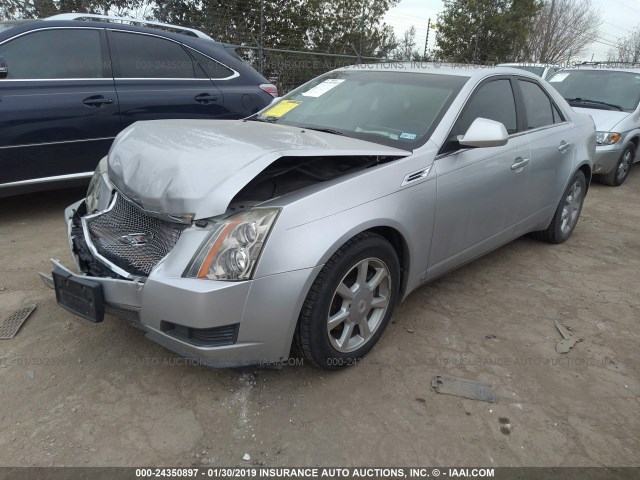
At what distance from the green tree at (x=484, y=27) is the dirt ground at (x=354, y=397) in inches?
825

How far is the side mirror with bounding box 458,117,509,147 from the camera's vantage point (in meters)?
2.75

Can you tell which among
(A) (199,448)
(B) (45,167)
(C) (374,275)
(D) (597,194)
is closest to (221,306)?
(A) (199,448)

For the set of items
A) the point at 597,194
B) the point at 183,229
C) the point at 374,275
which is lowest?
the point at 597,194

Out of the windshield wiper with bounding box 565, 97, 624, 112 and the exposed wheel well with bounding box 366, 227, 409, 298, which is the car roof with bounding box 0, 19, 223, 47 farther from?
the windshield wiper with bounding box 565, 97, 624, 112

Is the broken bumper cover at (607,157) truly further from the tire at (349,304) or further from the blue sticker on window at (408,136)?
the tire at (349,304)

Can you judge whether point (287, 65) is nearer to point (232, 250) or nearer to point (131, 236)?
point (131, 236)

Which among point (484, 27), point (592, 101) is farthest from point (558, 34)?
point (592, 101)

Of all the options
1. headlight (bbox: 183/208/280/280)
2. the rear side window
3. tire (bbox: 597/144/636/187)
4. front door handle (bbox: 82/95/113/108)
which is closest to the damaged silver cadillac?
headlight (bbox: 183/208/280/280)

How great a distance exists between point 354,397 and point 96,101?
11.8ft

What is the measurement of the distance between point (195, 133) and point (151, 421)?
1477 millimetres

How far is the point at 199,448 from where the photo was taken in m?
2.06

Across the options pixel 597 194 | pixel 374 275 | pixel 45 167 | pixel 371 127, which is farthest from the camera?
pixel 597 194

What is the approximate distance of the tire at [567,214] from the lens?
14.4ft

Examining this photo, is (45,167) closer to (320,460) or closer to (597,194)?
(320,460)
